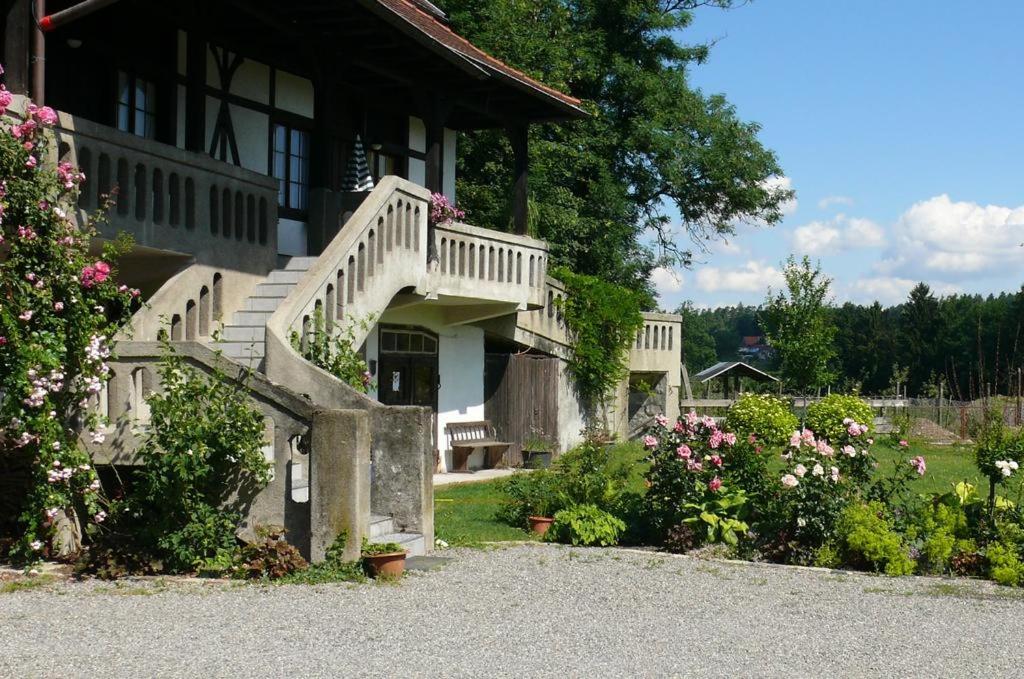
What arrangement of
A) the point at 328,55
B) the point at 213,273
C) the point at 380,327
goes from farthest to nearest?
the point at 380,327, the point at 328,55, the point at 213,273

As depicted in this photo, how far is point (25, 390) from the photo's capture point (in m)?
9.77

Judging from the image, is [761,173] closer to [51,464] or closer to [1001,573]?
[1001,573]

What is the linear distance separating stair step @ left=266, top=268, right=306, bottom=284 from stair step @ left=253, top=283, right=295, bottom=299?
0.10 meters

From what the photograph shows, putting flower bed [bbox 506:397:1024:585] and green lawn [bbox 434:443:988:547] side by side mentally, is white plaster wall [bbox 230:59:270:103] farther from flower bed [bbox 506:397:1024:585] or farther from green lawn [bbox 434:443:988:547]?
flower bed [bbox 506:397:1024:585]

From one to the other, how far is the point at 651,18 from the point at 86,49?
20.6 m

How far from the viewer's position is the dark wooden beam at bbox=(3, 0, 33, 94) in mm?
11633

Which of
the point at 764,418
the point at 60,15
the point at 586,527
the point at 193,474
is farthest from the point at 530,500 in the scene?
the point at 764,418

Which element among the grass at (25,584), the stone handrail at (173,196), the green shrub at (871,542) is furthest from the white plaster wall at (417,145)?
the grass at (25,584)

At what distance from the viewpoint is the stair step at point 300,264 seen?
14.6 metres

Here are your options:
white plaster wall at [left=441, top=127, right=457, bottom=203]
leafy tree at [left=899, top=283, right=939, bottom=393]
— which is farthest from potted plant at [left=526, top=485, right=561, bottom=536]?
leafy tree at [left=899, top=283, right=939, bottom=393]

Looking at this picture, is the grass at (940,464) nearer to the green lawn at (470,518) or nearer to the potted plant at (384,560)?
the green lawn at (470,518)

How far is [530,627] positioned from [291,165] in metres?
11.0

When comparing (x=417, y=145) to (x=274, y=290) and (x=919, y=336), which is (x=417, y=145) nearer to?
(x=274, y=290)

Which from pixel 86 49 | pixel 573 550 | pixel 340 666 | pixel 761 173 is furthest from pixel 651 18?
pixel 340 666
